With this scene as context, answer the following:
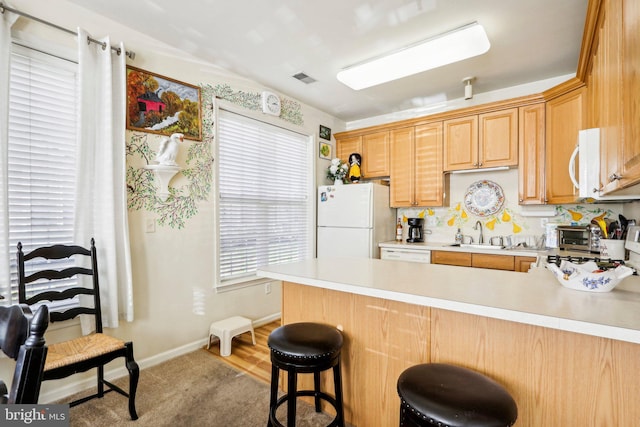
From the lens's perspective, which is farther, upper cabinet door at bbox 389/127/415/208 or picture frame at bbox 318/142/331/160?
picture frame at bbox 318/142/331/160

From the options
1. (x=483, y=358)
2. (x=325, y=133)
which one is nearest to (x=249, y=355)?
(x=483, y=358)

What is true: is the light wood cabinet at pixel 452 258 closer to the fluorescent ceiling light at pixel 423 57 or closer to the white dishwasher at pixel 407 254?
the white dishwasher at pixel 407 254

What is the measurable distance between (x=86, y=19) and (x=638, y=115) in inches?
119

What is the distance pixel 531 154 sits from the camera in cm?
299

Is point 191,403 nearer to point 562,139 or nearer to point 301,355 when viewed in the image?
point 301,355

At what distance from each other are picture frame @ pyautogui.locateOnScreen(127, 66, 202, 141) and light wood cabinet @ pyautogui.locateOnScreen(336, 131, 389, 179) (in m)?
2.11

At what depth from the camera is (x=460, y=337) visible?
4.41ft

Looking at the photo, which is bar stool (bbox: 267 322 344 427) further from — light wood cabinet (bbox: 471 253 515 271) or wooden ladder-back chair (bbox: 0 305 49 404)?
light wood cabinet (bbox: 471 253 515 271)

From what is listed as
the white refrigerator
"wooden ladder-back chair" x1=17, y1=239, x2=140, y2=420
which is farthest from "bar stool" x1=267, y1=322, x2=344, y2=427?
the white refrigerator

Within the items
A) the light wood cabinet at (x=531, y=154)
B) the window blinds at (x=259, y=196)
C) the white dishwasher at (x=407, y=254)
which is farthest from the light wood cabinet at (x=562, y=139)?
the window blinds at (x=259, y=196)

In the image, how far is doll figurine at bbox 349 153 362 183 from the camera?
13.4 ft

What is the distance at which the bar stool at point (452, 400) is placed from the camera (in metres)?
0.94

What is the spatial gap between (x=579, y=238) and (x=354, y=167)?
244 centimetres

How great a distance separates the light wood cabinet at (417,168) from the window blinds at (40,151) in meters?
3.18
